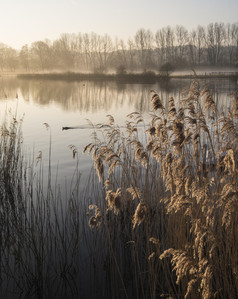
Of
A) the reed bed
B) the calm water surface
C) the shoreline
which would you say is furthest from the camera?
the shoreline

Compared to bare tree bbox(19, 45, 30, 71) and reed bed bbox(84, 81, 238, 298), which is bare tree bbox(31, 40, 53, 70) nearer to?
bare tree bbox(19, 45, 30, 71)

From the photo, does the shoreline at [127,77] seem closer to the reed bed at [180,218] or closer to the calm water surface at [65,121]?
the calm water surface at [65,121]

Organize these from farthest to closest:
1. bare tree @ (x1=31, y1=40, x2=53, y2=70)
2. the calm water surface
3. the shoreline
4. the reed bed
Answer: bare tree @ (x1=31, y1=40, x2=53, y2=70), the shoreline, the calm water surface, the reed bed

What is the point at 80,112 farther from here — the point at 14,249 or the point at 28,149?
the point at 14,249

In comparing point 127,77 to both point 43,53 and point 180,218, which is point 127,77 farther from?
point 43,53

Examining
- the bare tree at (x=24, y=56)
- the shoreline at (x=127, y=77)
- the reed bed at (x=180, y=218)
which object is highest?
the bare tree at (x=24, y=56)

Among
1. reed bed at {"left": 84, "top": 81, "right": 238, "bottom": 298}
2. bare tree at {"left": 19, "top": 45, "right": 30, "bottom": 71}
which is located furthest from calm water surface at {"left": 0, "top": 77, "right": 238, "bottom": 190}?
bare tree at {"left": 19, "top": 45, "right": 30, "bottom": 71}

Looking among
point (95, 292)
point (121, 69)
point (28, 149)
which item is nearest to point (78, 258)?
point (95, 292)

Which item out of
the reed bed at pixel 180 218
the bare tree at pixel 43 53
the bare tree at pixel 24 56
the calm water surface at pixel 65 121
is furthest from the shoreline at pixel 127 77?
the reed bed at pixel 180 218

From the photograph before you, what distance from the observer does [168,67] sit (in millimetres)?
42875

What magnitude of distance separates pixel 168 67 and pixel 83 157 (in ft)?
121

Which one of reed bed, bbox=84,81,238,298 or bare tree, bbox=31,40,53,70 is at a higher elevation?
bare tree, bbox=31,40,53,70

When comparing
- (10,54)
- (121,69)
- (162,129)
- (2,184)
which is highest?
(10,54)

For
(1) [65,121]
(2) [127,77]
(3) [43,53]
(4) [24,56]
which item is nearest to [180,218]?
(1) [65,121]
